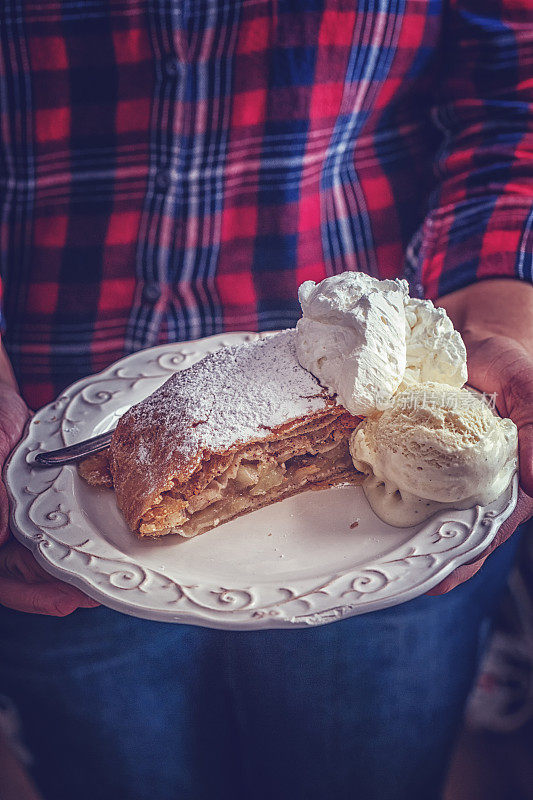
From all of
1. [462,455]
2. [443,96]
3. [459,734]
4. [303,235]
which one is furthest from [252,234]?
[459,734]

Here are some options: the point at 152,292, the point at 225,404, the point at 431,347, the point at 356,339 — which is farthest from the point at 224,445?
the point at 152,292

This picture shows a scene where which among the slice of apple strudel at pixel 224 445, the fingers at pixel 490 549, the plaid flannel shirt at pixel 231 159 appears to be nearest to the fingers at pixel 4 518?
the slice of apple strudel at pixel 224 445

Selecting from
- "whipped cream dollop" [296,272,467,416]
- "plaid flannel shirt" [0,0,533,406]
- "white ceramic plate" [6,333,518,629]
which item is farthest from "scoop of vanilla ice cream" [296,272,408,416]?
"plaid flannel shirt" [0,0,533,406]

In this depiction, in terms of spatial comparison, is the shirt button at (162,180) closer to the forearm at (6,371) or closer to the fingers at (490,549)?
the forearm at (6,371)

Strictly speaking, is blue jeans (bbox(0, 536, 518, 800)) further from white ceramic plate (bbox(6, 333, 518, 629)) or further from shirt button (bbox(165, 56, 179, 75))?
shirt button (bbox(165, 56, 179, 75))

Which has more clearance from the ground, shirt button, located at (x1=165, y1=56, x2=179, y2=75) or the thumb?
shirt button, located at (x1=165, y1=56, x2=179, y2=75)

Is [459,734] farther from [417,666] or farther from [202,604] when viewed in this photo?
[202,604]
